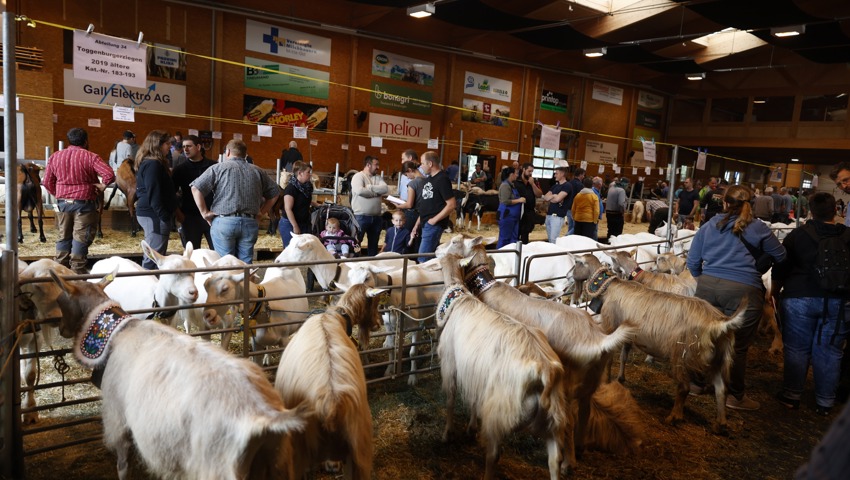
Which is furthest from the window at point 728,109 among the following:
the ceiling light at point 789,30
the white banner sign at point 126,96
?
the white banner sign at point 126,96

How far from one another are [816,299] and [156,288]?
5.46 metres

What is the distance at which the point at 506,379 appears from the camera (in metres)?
3.01

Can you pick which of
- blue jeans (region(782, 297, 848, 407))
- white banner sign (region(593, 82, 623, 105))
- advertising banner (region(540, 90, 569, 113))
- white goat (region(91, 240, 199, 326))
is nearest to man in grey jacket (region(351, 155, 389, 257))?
white goat (region(91, 240, 199, 326))

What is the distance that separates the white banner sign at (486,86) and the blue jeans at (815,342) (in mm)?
17536

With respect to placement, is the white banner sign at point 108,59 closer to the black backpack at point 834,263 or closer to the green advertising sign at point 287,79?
the black backpack at point 834,263

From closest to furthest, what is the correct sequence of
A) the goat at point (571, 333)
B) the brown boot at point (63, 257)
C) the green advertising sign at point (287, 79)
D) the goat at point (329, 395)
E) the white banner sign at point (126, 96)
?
the goat at point (329, 395) < the goat at point (571, 333) < the brown boot at point (63, 257) < the white banner sign at point (126, 96) < the green advertising sign at point (287, 79)

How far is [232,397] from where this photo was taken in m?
2.13

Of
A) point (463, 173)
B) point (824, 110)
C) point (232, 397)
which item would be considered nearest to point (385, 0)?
point (463, 173)

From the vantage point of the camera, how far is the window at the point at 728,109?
88.6 feet

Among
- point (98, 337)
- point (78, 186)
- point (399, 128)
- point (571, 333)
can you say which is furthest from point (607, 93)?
point (98, 337)

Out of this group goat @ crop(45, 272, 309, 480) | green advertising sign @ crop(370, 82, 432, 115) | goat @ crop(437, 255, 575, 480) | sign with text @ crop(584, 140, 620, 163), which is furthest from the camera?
sign with text @ crop(584, 140, 620, 163)

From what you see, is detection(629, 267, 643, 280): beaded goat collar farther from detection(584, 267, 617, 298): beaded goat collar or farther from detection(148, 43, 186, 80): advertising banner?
detection(148, 43, 186, 80): advertising banner

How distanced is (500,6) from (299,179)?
40.9ft

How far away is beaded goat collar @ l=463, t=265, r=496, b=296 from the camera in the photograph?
404 cm
